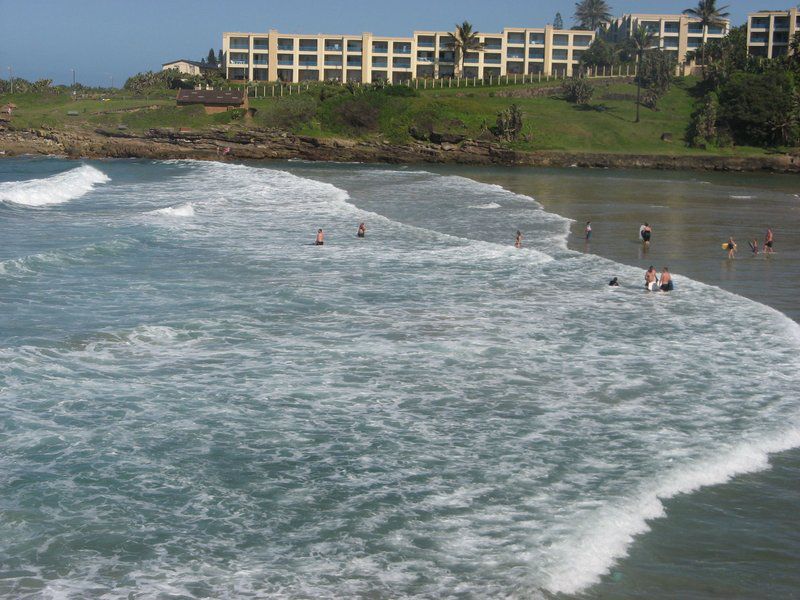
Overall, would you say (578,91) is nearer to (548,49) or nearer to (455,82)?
(455,82)

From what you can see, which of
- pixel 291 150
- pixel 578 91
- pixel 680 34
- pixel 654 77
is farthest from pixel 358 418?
pixel 680 34

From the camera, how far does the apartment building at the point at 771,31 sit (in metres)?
109

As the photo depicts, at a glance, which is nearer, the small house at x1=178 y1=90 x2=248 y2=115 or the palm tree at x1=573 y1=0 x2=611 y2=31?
the small house at x1=178 y1=90 x2=248 y2=115

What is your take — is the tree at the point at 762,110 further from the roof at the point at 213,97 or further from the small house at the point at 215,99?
the roof at the point at 213,97

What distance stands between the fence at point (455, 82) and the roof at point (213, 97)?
5304 millimetres

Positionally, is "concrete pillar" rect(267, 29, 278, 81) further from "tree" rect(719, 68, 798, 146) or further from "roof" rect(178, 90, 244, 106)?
"tree" rect(719, 68, 798, 146)

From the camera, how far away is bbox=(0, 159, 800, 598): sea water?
1004 cm

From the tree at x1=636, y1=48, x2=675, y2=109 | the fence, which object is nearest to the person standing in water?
the tree at x1=636, y1=48, x2=675, y2=109

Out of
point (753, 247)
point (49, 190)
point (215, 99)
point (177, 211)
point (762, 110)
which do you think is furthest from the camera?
point (215, 99)

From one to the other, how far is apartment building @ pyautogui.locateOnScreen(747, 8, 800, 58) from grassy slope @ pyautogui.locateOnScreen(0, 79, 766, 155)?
18731 mm

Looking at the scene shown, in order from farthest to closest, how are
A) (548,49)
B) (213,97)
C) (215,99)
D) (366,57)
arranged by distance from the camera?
1. (548,49)
2. (366,57)
3. (213,97)
4. (215,99)

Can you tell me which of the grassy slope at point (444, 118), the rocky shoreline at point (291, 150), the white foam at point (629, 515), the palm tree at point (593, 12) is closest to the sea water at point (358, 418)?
the white foam at point (629, 515)

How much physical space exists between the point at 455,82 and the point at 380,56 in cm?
1146

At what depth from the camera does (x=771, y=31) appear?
10969cm
